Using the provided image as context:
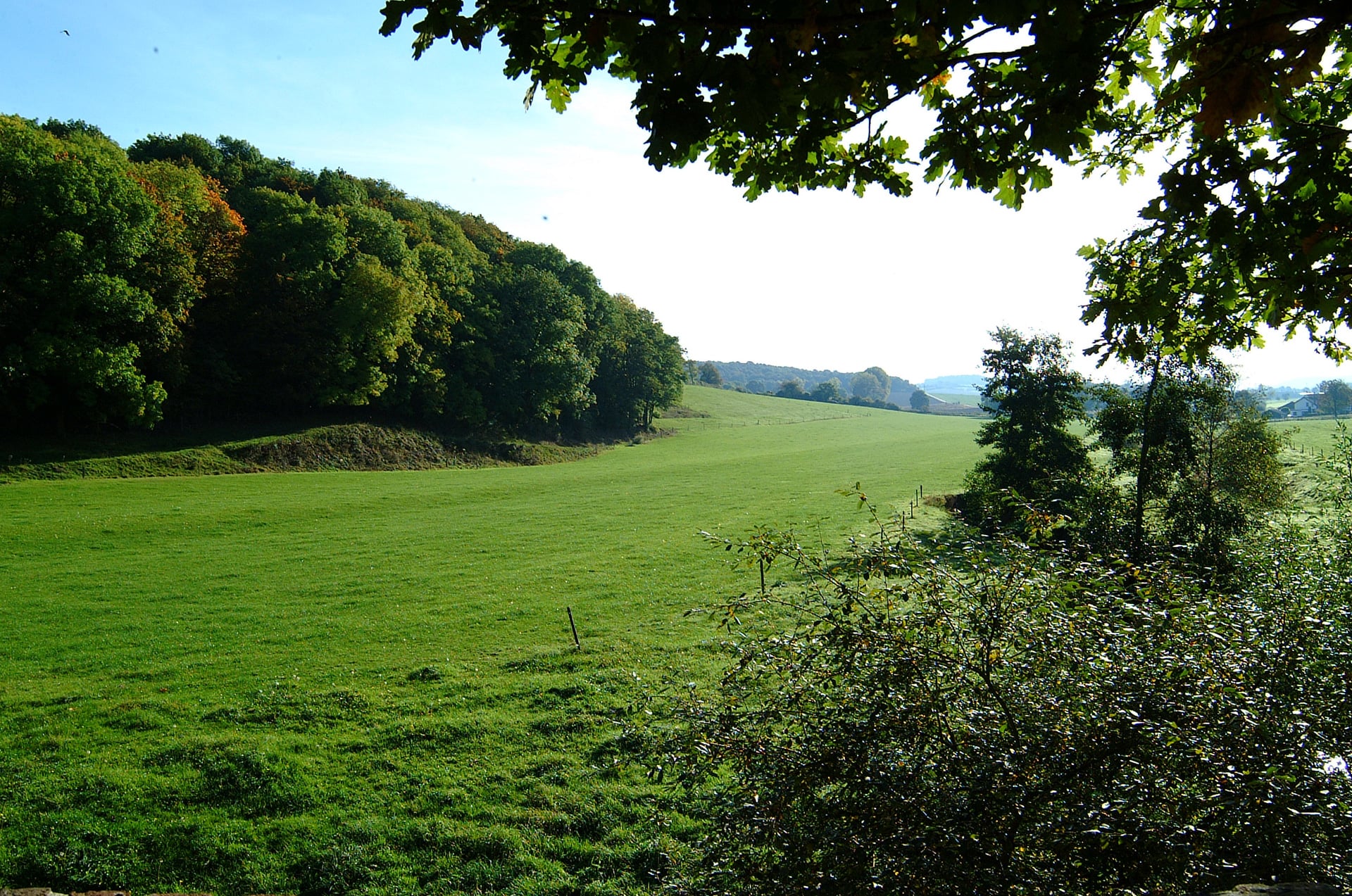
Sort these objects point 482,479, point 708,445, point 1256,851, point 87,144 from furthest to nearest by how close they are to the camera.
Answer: point 708,445 → point 482,479 → point 87,144 → point 1256,851

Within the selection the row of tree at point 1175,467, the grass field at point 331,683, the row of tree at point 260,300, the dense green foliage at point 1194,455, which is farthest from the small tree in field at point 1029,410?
the row of tree at point 260,300

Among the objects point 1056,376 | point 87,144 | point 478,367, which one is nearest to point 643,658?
point 1056,376

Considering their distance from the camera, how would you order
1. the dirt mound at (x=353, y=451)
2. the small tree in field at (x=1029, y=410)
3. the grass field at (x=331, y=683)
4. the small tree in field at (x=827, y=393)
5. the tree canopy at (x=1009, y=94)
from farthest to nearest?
the small tree in field at (x=827, y=393)
the dirt mound at (x=353, y=451)
the small tree in field at (x=1029, y=410)
the grass field at (x=331, y=683)
the tree canopy at (x=1009, y=94)

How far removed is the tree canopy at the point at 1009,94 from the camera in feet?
10.5

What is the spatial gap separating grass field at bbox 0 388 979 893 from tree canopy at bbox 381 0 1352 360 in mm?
5621

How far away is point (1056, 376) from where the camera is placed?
118 ft

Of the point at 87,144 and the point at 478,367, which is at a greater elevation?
the point at 87,144

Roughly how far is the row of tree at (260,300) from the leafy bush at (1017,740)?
1654 inches

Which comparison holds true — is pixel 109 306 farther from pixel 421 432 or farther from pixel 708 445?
pixel 708 445

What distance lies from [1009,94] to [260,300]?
5463 cm

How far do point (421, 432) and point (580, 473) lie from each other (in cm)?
1394

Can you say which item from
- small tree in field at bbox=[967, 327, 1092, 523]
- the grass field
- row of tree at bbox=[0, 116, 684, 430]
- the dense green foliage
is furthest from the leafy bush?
row of tree at bbox=[0, 116, 684, 430]

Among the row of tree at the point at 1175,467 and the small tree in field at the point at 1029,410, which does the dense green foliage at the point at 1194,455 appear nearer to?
the row of tree at the point at 1175,467

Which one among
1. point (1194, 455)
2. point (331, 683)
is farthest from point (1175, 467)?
point (331, 683)
